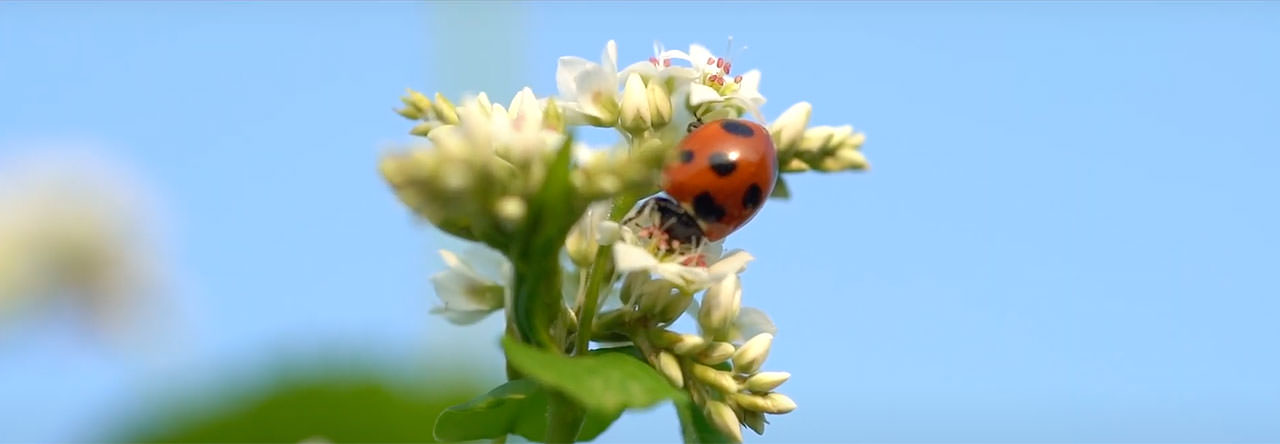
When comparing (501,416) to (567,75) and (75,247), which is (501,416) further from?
(75,247)

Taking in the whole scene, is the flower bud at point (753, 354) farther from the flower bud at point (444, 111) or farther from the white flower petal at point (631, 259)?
the flower bud at point (444, 111)

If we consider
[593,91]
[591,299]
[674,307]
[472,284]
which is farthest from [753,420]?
[593,91]

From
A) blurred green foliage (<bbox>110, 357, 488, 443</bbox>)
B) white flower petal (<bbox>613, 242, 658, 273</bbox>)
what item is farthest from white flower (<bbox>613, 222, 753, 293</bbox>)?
blurred green foliage (<bbox>110, 357, 488, 443</bbox>)

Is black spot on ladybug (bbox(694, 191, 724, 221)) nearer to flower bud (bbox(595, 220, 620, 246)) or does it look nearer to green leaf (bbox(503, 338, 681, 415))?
flower bud (bbox(595, 220, 620, 246))

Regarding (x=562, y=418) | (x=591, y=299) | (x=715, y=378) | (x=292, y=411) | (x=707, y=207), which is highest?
(x=292, y=411)

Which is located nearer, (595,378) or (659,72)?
(595,378)

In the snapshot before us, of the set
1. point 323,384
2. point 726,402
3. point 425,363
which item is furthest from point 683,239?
point 323,384

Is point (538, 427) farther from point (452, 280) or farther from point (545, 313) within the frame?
point (545, 313)
